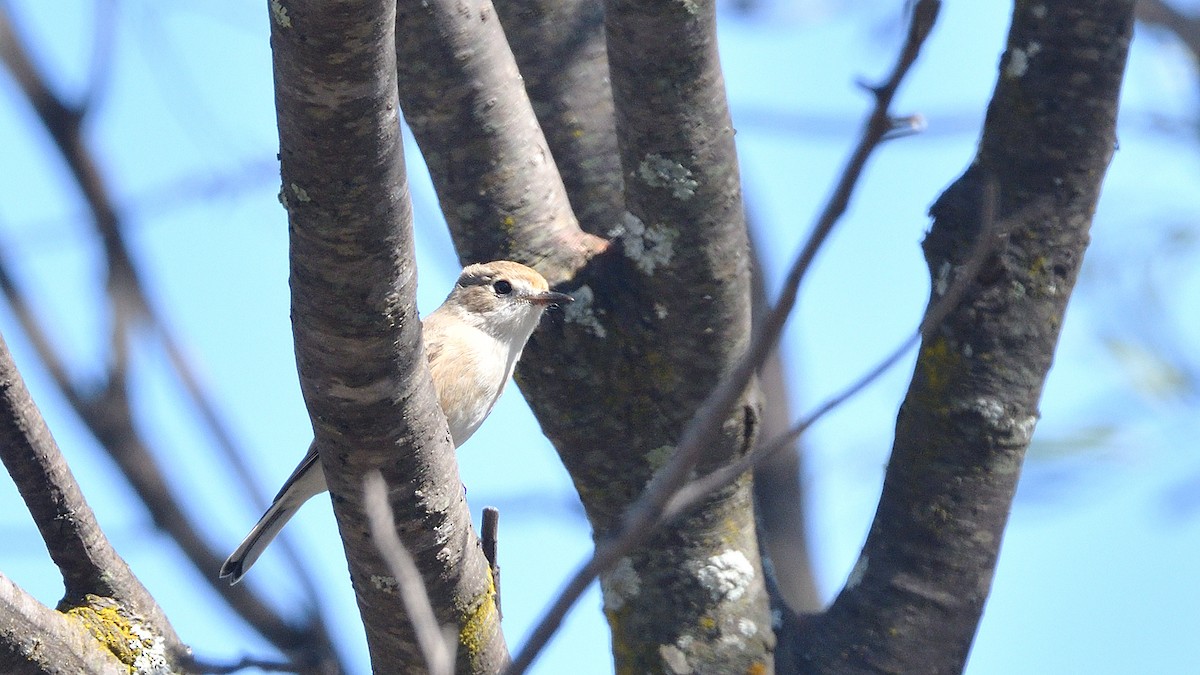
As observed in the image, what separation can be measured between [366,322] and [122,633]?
1.21m

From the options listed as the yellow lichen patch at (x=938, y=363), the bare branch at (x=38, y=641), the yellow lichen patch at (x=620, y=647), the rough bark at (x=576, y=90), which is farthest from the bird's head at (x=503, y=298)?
the bare branch at (x=38, y=641)

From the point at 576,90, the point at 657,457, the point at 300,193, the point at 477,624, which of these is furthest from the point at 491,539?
the point at 576,90

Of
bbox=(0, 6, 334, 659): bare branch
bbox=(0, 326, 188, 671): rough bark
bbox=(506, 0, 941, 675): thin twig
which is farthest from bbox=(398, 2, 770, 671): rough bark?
bbox=(506, 0, 941, 675): thin twig

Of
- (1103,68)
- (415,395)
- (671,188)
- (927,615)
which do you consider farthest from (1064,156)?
(415,395)

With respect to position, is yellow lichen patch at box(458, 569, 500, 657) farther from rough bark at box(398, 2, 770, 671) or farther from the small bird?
the small bird

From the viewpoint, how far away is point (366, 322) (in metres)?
2.35

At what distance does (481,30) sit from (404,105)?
1.23ft

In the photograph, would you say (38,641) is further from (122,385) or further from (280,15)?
(280,15)

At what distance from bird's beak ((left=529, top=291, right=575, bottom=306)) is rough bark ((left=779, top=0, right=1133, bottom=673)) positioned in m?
1.12

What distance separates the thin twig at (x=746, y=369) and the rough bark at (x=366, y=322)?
1046 millimetres

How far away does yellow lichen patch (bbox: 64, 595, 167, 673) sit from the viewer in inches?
114

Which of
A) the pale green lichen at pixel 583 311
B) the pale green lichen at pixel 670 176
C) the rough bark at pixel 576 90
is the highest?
the rough bark at pixel 576 90

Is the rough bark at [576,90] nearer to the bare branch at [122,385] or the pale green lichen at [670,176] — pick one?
the pale green lichen at [670,176]

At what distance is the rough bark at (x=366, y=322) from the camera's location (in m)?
2.03
